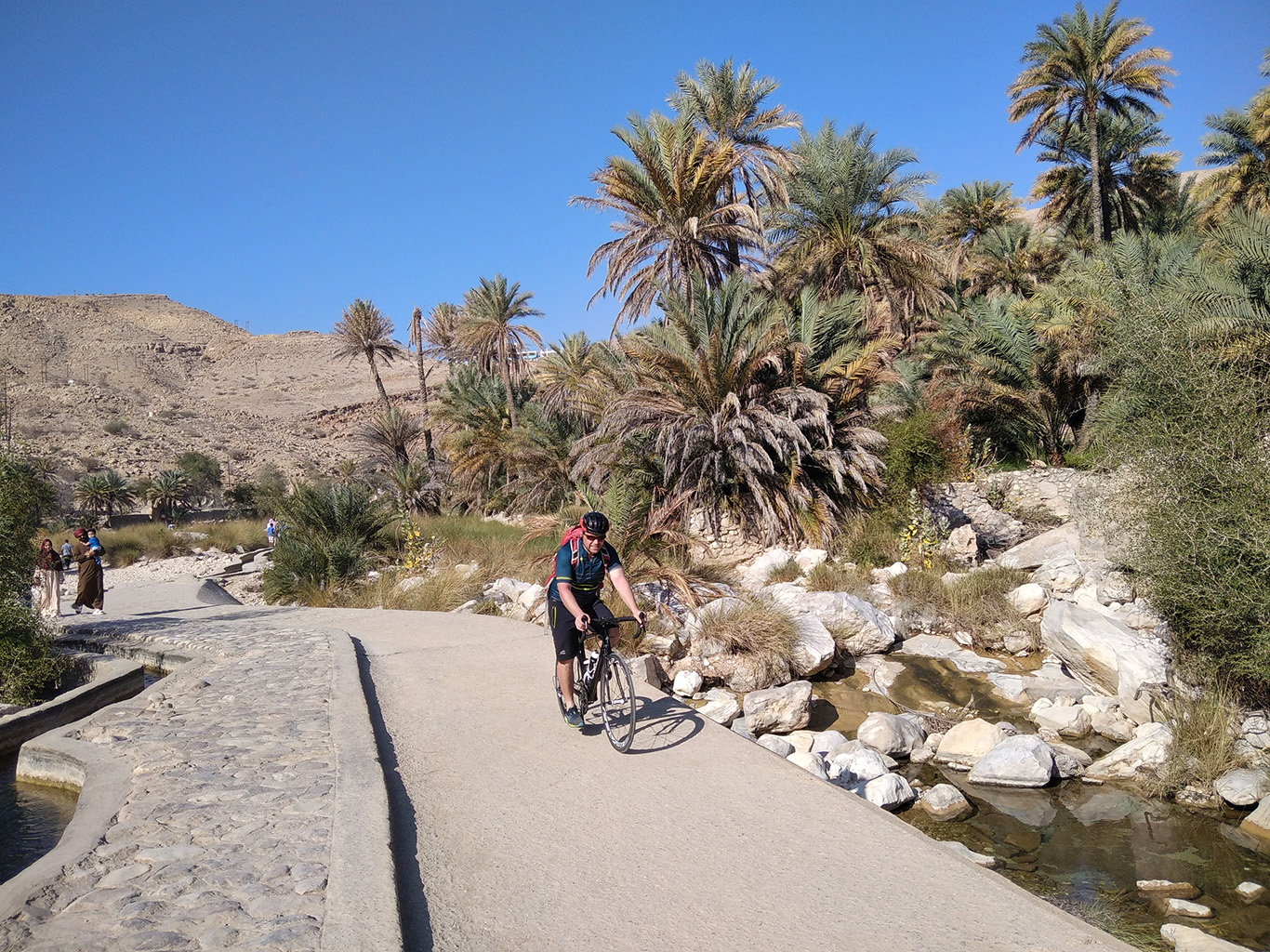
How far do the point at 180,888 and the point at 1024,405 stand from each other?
20537 millimetres

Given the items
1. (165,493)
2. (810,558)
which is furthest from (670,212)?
(165,493)

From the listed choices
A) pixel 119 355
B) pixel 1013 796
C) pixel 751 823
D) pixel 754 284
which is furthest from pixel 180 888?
pixel 119 355

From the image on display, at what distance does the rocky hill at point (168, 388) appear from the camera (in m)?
57.1

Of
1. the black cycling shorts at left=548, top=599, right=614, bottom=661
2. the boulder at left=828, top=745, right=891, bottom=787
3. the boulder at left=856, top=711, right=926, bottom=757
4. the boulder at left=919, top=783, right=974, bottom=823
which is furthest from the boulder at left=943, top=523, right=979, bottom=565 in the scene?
the black cycling shorts at left=548, top=599, right=614, bottom=661

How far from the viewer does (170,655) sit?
390 inches

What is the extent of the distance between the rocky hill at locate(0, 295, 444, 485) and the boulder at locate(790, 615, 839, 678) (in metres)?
27.0

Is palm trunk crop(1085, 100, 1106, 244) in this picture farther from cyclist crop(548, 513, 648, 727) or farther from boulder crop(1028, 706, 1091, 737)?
cyclist crop(548, 513, 648, 727)

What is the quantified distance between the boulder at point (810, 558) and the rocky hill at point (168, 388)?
23808 mm

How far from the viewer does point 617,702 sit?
19.9 feet

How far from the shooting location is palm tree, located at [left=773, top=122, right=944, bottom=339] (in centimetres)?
2139

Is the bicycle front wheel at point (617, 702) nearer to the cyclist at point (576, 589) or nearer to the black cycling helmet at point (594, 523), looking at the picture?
the cyclist at point (576, 589)

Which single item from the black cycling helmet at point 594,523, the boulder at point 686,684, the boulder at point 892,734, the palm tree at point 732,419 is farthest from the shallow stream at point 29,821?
the palm tree at point 732,419

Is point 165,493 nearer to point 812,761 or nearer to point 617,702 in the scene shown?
point 617,702

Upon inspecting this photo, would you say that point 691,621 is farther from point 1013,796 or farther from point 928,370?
point 928,370
